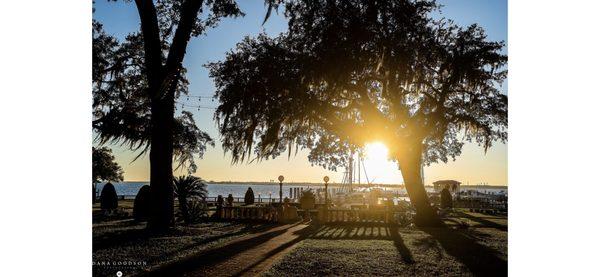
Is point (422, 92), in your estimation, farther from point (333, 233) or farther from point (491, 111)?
point (333, 233)

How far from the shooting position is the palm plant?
16.5 m

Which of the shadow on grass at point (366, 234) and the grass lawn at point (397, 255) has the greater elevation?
the grass lawn at point (397, 255)

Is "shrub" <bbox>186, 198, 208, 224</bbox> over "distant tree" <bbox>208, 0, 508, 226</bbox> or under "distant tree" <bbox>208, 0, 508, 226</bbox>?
under

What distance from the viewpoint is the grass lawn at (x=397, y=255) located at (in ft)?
23.5

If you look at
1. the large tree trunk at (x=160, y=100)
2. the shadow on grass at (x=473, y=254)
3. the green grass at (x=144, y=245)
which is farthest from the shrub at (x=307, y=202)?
the large tree trunk at (x=160, y=100)

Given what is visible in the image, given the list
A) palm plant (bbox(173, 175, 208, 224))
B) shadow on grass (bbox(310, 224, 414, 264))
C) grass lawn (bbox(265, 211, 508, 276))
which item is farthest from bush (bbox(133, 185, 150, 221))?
grass lawn (bbox(265, 211, 508, 276))

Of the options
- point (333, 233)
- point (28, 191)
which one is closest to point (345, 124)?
point (333, 233)

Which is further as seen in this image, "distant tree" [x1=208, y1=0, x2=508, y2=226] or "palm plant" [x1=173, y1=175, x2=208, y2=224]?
"palm plant" [x1=173, y1=175, x2=208, y2=224]

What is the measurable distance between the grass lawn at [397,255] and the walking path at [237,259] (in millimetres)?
351

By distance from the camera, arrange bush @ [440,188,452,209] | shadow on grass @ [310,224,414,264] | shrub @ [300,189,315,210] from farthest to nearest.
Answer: bush @ [440,188,452,209] → shrub @ [300,189,315,210] → shadow on grass @ [310,224,414,264]

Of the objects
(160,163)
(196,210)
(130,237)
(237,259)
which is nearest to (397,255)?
(237,259)

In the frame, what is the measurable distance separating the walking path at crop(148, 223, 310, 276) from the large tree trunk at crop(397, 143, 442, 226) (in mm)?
6160

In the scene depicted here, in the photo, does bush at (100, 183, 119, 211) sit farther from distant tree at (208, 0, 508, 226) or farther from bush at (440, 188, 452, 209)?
bush at (440, 188, 452, 209)

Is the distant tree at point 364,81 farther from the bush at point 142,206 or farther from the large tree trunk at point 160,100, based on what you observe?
the bush at point 142,206
